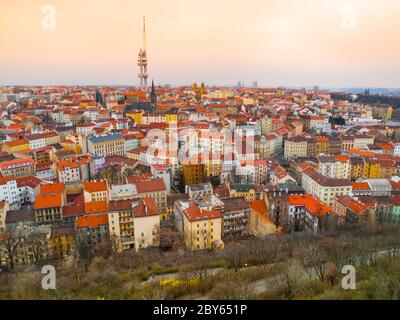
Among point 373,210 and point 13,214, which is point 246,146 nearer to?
point 373,210

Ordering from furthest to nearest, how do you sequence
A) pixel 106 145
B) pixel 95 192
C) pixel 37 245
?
pixel 106 145 < pixel 95 192 < pixel 37 245

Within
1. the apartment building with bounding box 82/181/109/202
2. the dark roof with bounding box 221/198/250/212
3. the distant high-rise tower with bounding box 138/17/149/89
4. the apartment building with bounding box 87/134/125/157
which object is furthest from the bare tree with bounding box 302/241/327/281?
the distant high-rise tower with bounding box 138/17/149/89

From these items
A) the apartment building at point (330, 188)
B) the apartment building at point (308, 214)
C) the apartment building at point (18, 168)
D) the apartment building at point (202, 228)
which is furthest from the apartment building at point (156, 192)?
the apartment building at point (18, 168)

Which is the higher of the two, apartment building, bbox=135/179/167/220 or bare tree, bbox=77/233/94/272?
apartment building, bbox=135/179/167/220

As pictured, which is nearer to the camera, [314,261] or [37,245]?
[314,261]

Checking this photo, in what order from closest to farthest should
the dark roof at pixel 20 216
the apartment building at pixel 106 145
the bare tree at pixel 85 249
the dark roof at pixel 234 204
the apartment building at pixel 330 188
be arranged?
the bare tree at pixel 85 249
the dark roof at pixel 20 216
the dark roof at pixel 234 204
the apartment building at pixel 330 188
the apartment building at pixel 106 145

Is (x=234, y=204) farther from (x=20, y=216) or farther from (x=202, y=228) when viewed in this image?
(x=20, y=216)

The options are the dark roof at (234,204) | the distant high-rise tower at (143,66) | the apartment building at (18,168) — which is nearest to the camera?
the dark roof at (234,204)

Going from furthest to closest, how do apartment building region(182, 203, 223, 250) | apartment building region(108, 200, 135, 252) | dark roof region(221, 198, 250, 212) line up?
dark roof region(221, 198, 250, 212)
apartment building region(108, 200, 135, 252)
apartment building region(182, 203, 223, 250)

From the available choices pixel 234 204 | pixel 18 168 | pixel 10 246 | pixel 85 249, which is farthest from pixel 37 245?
pixel 18 168

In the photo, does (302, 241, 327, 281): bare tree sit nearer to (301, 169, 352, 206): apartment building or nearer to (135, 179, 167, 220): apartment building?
(135, 179, 167, 220): apartment building

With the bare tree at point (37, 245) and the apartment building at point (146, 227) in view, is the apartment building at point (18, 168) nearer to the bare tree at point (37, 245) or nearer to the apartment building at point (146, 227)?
the bare tree at point (37, 245)
